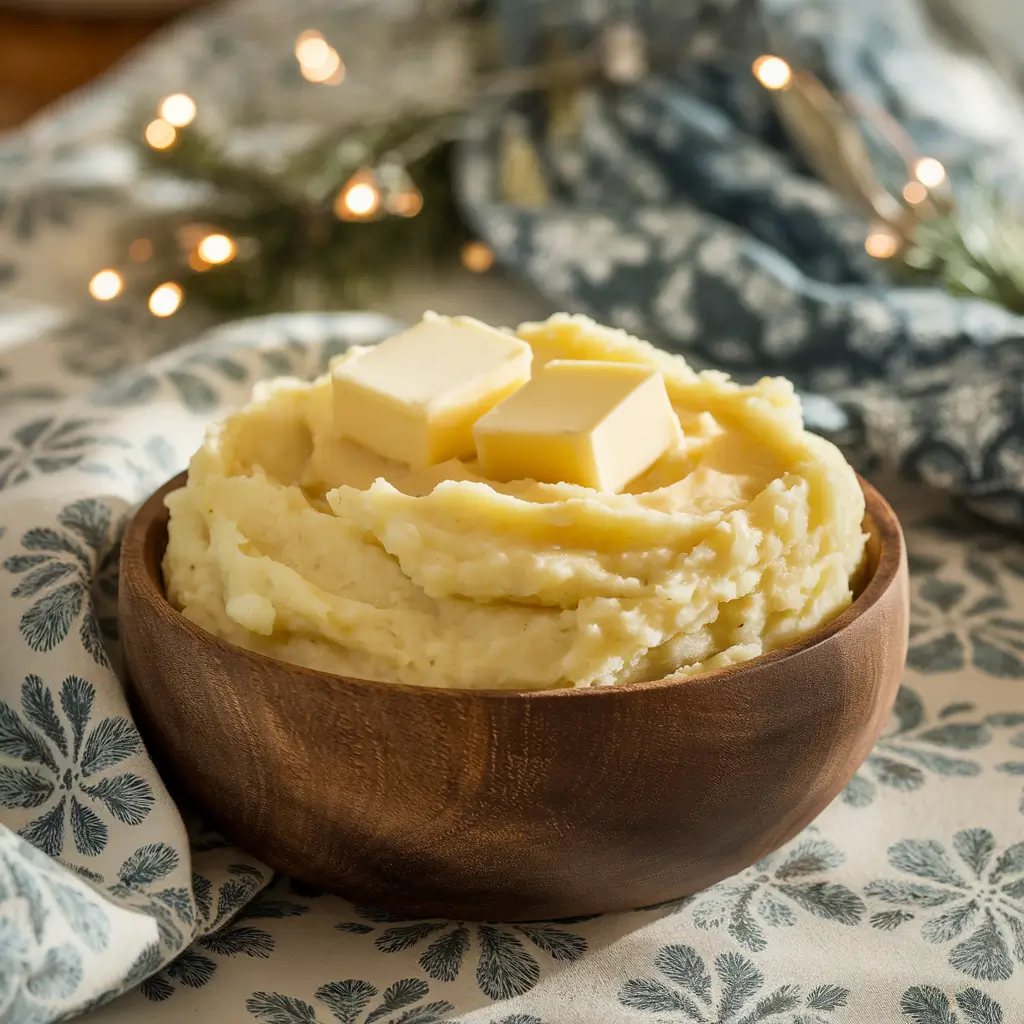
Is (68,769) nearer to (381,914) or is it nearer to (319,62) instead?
(381,914)

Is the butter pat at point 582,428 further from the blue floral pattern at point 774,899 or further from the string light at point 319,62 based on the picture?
the string light at point 319,62

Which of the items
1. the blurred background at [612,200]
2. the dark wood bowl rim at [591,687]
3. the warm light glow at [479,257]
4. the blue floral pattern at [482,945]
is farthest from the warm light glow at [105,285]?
the blue floral pattern at [482,945]

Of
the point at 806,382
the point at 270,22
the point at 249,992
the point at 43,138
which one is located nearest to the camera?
A: the point at 249,992

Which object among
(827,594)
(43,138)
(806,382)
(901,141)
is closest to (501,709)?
(827,594)

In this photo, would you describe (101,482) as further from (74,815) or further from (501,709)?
(501,709)

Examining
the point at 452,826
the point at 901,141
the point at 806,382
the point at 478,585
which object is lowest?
the point at 806,382

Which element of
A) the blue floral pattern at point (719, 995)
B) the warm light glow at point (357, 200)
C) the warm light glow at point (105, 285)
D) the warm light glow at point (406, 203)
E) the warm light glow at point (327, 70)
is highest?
the warm light glow at point (327, 70)

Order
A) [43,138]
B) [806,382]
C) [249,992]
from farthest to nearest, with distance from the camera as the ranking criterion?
[43,138], [806,382], [249,992]
